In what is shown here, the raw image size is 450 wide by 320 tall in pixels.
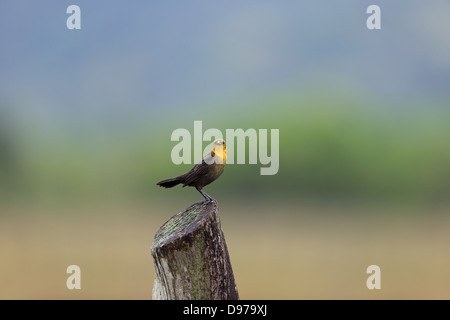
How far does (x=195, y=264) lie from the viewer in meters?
3.14

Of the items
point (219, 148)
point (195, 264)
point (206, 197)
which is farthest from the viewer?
point (219, 148)

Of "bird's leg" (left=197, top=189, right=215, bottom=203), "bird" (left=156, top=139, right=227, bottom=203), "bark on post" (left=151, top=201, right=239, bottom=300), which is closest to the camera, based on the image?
"bark on post" (left=151, top=201, right=239, bottom=300)

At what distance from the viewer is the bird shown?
4.02 meters

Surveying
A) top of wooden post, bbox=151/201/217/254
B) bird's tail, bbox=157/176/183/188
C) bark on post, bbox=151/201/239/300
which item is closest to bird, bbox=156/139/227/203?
bird's tail, bbox=157/176/183/188

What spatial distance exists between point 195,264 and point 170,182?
1106mm

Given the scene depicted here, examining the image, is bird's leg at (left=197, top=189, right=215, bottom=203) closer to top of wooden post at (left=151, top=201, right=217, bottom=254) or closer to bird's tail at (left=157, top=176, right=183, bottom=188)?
top of wooden post at (left=151, top=201, right=217, bottom=254)

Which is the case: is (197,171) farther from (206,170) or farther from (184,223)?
(184,223)

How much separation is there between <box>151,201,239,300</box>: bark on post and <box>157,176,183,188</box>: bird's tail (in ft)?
2.69

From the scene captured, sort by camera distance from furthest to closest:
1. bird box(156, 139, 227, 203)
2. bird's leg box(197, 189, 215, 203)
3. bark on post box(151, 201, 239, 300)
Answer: bird box(156, 139, 227, 203), bird's leg box(197, 189, 215, 203), bark on post box(151, 201, 239, 300)

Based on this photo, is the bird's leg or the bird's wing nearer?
the bird's leg

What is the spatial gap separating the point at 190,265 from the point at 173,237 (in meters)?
0.22

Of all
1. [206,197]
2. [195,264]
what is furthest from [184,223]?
[206,197]

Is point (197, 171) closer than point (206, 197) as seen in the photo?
No
